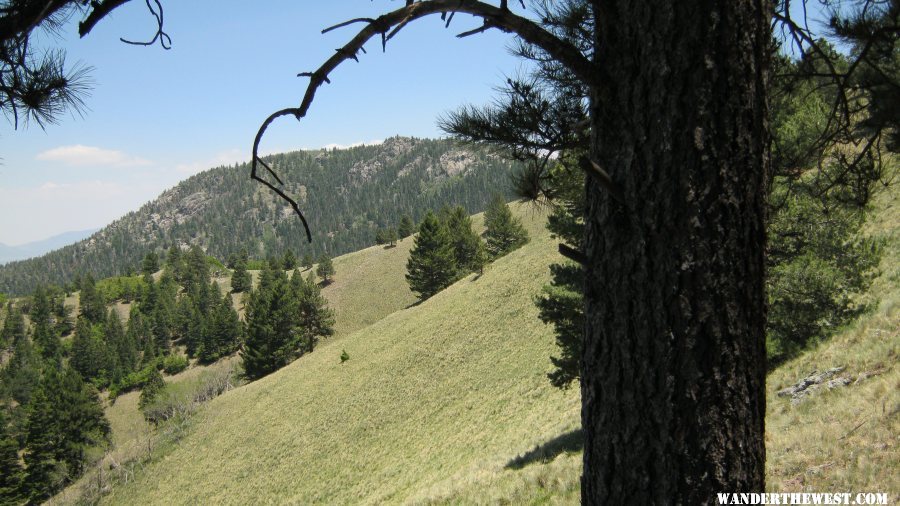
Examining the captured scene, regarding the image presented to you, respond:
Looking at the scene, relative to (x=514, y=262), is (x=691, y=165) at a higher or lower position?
higher

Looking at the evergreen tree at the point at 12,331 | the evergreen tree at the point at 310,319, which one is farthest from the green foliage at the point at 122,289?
the evergreen tree at the point at 310,319

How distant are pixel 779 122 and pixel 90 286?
4702 inches

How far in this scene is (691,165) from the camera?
5.58 feet

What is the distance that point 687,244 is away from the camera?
1.71 metres

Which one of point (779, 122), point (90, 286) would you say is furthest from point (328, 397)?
point (90, 286)

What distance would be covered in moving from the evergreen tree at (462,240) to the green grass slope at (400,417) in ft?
36.5

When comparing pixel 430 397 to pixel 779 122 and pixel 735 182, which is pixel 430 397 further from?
pixel 735 182

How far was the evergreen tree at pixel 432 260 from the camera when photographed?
164 feet

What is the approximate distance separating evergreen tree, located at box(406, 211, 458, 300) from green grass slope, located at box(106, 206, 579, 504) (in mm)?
8515

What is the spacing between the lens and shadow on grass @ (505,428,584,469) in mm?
11094

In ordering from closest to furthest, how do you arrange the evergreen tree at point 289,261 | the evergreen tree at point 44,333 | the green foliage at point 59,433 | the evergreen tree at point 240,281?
the green foliage at point 59,433 < the evergreen tree at point 44,333 < the evergreen tree at point 289,261 < the evergreen tree at point 240,281

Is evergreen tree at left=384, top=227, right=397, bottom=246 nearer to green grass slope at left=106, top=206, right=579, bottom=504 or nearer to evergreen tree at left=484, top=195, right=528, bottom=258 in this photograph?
evergreen tree at left=484, top=195, right=528, bottom=258

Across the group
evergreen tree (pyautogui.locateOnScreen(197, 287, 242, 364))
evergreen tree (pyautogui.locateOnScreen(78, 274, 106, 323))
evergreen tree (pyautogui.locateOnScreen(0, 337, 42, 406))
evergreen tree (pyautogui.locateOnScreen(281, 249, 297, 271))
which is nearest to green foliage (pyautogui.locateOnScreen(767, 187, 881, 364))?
evergreen tree (pyautogui.locateOnScreen(197, 287, 242, 364))

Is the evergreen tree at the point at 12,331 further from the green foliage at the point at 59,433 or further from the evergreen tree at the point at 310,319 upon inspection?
the evergreen tree at the point at 310,319
